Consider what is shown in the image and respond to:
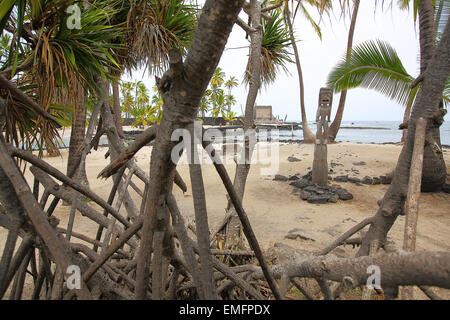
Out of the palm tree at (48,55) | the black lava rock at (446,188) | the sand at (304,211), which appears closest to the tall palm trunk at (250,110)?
the sand at (304,211)

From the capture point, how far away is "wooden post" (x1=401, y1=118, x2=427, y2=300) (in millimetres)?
1417

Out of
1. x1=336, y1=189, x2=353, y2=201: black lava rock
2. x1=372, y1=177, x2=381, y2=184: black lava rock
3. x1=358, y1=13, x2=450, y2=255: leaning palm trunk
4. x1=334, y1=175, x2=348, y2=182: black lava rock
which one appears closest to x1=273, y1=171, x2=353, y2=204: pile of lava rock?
x1=336, y1=189, x2=353, y2=201: black lava rock

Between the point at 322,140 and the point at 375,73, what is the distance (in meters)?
1.86

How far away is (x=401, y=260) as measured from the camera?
879mm

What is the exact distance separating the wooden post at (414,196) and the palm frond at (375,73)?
4.34 metres

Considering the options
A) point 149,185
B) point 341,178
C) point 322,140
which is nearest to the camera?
point 149,185

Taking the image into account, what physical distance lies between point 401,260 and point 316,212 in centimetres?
415

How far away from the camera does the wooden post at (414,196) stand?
1417mm

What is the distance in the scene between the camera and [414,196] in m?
1.54

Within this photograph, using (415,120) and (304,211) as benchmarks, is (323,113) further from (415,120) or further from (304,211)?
(415,120)

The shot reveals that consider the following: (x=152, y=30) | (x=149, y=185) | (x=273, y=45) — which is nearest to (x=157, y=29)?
(x=152, y=30)

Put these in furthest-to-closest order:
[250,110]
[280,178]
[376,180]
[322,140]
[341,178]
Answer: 1. [280,178]
2. [341,178]
3. [376,180]
4. [322,140]
5. [250,110]

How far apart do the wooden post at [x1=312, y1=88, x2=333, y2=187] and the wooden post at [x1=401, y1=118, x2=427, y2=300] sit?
4.63 m

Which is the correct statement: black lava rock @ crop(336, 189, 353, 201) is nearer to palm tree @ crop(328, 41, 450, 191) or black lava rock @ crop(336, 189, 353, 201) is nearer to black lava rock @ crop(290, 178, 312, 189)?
black lava rock @ crop(290, 178, 312, 189)
